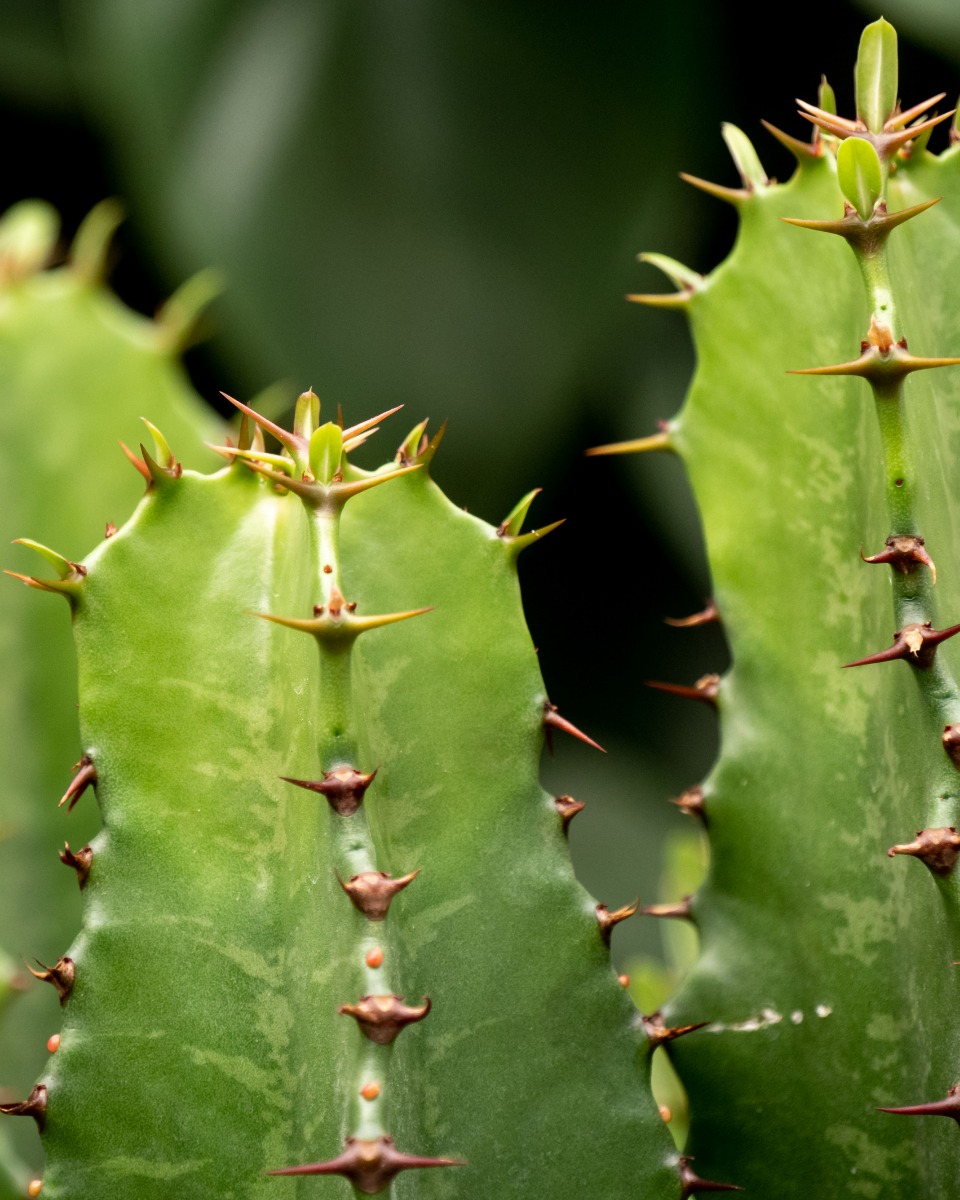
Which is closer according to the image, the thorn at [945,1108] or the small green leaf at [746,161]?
the thorn at [945,1108]

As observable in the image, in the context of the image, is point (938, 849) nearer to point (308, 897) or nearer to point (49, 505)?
point (308, 897)

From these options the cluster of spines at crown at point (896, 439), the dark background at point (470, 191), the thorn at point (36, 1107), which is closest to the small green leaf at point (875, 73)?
the cluster of spines at crown at point (896, 439)

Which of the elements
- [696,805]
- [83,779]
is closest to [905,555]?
[696,805]

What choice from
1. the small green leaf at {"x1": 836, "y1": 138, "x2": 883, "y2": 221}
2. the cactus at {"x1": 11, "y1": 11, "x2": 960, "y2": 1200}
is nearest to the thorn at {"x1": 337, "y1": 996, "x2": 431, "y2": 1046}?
the cactus at {"x1": 11, "y1": 11, "x2": 960, "y2": 1200}

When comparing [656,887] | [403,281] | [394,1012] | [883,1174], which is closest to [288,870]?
[394,1012]

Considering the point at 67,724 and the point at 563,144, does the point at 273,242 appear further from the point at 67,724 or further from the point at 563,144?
the point at 67,724

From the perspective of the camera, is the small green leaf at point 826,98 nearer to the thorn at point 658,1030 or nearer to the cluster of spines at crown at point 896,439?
the cluster of spines at crown at point 896,439

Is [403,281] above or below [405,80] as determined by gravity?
below
